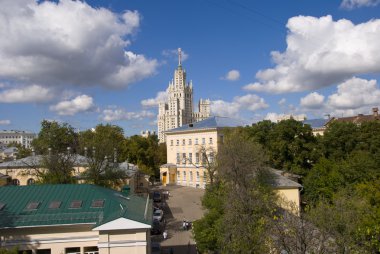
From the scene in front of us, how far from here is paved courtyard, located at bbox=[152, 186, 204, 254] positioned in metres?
26.3

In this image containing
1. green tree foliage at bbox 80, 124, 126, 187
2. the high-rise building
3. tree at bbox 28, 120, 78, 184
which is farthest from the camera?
the high-rise building

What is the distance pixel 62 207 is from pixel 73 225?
1541 millimetres

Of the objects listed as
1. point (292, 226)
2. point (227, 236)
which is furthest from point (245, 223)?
point (292, 226)

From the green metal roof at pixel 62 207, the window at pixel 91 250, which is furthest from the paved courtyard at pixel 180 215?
the window at pixel 91 250

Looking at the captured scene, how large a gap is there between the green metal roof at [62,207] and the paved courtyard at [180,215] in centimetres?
848

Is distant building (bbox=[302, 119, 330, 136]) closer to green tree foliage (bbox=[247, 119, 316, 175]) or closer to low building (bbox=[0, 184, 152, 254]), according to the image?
green tree foliage (bbox=[247, 119, 316, 175])

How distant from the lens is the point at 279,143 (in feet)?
140

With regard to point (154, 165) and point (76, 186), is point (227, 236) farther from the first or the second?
point (154, 165)

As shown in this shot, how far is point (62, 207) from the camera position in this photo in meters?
16.5

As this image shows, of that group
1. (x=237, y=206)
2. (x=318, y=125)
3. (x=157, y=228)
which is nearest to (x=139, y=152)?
(x=318, y=125)

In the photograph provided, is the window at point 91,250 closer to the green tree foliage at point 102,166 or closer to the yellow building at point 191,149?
the green tree foliage at point 102,166

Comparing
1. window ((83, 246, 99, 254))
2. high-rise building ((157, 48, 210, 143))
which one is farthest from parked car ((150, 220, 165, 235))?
high-rise building ((157, 48, 210, 143))

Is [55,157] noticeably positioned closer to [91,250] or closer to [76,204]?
[76,204]

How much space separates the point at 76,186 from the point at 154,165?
175 feet
